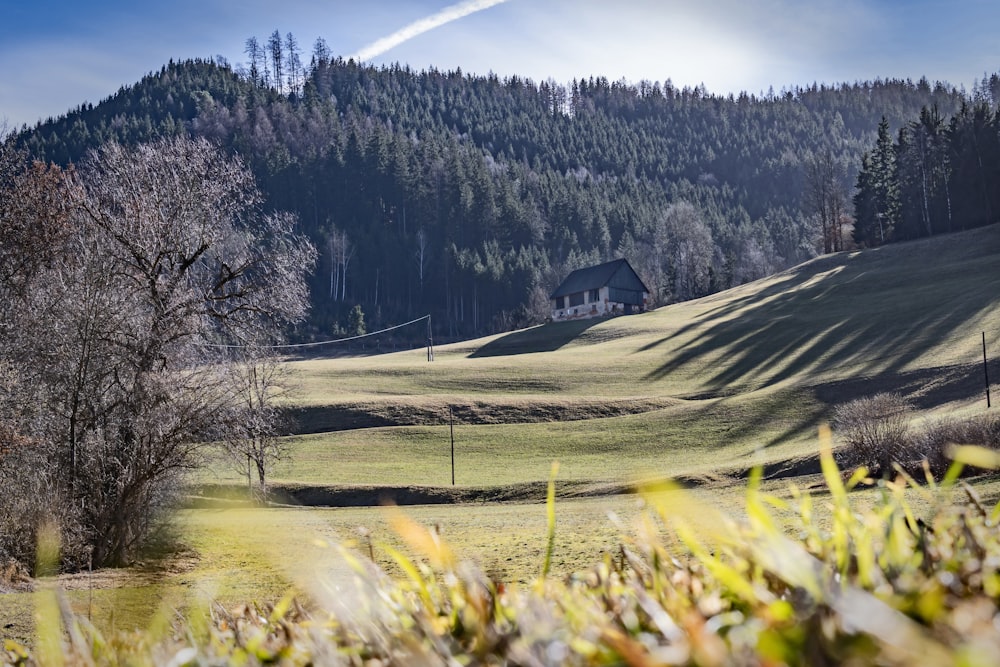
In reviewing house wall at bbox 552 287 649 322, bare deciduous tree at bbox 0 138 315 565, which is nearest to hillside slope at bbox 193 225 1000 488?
bare deciduous tree at bbox 0 138 315 565

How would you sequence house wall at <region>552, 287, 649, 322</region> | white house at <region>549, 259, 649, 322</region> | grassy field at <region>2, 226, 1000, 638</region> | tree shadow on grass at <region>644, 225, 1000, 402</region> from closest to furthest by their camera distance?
grassy field at <region>2, 226, 1000, 638</region>, tree shadow on grass at <region>644, 225, 1000, 402</region>, house wall at <region>552, 287, 649, 322</region>, white house at <region>549, 259, 649, 322</region>

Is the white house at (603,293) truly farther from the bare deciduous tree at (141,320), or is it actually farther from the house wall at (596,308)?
the bare deciduous tree at (141,320)

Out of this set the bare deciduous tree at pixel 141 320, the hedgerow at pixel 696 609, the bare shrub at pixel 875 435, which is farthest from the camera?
the bare shrub at pixel 875 435

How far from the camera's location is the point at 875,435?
96.0ft

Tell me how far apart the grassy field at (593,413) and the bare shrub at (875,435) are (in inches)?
81.7

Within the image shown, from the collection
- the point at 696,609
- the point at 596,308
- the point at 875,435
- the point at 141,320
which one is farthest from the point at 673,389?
the point at 696,609

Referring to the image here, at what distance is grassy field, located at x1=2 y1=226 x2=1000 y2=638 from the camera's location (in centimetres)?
2119

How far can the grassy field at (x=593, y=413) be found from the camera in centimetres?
2119

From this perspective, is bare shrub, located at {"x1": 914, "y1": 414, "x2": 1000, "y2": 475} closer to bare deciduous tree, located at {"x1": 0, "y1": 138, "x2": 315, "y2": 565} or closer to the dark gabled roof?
bare deciduous tree, located at {"x1": 0, "y1": 138, "x2": 315, "y2": 565}

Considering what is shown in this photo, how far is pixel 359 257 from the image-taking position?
15925cm

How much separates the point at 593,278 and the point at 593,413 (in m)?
56.9

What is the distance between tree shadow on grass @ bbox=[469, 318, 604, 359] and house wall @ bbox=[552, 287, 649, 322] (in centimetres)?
978

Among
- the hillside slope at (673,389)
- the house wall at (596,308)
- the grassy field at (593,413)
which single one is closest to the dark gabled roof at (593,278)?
the house wall at (596,308)

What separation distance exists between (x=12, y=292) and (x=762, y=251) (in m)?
142
